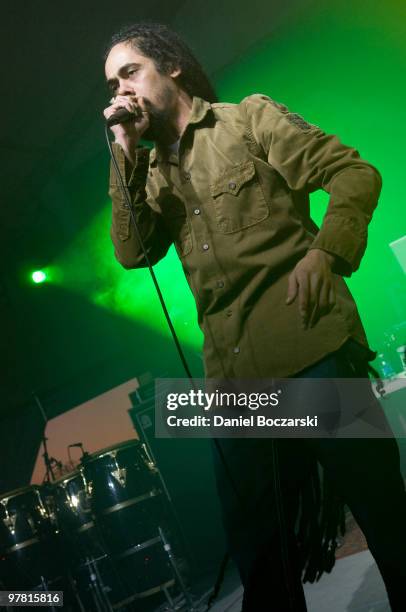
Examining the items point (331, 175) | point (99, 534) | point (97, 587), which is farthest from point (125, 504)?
point (331, 175)

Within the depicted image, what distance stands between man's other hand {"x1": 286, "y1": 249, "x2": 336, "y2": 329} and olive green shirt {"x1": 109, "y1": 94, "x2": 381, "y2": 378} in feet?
0.12

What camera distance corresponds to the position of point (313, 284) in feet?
3.58

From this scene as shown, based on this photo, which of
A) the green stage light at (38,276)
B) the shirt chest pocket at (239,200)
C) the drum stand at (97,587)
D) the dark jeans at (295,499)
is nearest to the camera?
the dark jeans at (295,499)

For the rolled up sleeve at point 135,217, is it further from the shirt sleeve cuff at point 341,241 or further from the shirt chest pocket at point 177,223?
the shirt sleeve cuff at point 341,241

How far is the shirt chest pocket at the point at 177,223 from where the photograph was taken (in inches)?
55.2

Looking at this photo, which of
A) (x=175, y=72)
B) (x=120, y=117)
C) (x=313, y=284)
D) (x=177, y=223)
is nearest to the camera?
(x=313, y=284)

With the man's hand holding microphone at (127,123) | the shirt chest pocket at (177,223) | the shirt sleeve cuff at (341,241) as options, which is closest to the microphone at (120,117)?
the man's hand holding microphone at (127,123)

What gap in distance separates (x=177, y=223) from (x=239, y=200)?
0.79ft

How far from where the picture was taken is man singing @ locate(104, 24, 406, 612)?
1099 millimetres

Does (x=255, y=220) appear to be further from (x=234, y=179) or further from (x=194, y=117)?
(x=194, y=117)

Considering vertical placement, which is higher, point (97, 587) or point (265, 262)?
point (265, 262)

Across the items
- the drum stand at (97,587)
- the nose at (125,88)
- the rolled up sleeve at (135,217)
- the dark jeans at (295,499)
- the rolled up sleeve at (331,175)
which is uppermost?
the nose at (125,88)

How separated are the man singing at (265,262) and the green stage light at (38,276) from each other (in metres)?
4.40

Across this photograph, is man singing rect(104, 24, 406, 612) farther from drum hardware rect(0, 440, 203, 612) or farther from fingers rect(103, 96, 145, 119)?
drum hardware rect(0, 440, 203, 612)
